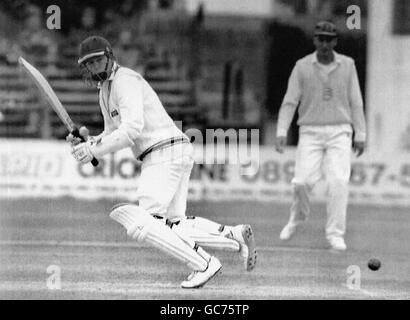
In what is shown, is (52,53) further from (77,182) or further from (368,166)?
(368,166)

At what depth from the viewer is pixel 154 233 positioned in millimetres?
7359

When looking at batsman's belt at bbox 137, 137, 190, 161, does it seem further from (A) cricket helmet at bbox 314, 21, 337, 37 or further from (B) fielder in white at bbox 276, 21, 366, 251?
(A) cricket helmet at bbox 314, 21, 337, 37

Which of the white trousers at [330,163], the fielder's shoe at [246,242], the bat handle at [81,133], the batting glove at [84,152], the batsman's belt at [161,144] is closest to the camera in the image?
the batting glove at [84,152]

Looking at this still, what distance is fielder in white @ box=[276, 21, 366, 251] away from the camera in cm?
948

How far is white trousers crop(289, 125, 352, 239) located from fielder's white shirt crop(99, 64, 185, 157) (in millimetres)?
2178

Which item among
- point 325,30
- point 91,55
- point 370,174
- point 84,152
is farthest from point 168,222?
point 370,174

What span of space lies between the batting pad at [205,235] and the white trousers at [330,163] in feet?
6.77

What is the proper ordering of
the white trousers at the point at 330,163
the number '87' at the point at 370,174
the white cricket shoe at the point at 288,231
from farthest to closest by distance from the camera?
the number '87' at the point at 370,174, the white cricket shoe at the point at 288,231, the white trousers at the point at 330,163

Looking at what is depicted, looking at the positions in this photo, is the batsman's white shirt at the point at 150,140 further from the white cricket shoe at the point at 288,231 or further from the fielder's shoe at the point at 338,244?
the white cricket shoe at the point at 288,231

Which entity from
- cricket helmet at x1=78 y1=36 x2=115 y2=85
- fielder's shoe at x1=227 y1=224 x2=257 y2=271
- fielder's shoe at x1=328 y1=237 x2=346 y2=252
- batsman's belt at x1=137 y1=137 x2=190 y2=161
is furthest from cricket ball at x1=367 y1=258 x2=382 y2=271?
cricket helmet at x1=78 y1=36 x2=115 y2=85

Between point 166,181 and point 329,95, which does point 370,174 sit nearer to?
point 329,95

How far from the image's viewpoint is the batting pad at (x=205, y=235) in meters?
7.71

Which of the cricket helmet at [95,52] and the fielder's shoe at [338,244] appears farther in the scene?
the fielder's shoe at [338,244]

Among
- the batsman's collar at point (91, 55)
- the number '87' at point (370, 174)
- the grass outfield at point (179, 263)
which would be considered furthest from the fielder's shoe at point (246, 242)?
the number '87' at point (370, 174)
